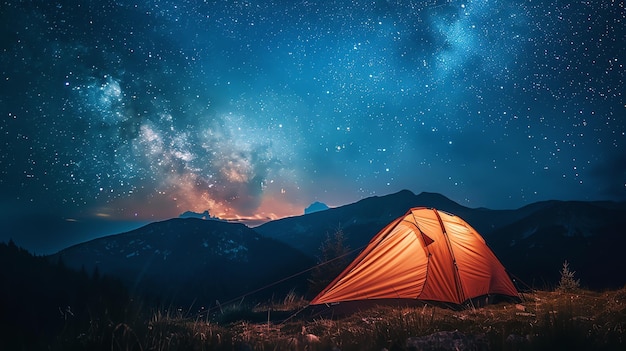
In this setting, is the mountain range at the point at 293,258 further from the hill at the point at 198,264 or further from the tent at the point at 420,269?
the tent at the point at 420,269

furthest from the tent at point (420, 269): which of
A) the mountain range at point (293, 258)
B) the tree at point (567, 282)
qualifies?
the mountain range at point (293, 258)

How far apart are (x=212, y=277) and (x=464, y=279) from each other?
17061cm

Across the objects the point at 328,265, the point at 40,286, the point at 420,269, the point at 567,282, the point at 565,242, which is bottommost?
the point at 565,242

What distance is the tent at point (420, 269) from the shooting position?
1012 cm

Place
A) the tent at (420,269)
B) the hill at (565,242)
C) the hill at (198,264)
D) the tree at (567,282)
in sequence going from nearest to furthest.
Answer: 1. the tent at (420,269)
2. the tree at (567,282)
3. the hill at (565,242)
4. the hill at (198,264)

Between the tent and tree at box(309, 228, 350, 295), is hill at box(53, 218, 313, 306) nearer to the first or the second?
tree at box(309, 228, 350, 295)

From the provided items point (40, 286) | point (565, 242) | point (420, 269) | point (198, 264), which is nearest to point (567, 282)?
point (420, 269)

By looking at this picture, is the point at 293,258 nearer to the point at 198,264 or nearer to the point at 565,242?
the point at 198,264

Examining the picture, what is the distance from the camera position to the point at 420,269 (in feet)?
33.9

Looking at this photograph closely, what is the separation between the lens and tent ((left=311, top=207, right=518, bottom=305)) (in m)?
10.1

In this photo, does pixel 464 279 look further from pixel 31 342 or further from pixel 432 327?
pixel 31 342

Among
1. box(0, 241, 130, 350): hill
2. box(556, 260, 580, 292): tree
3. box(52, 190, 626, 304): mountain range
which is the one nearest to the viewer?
box(556, 260, 580, 292): tree

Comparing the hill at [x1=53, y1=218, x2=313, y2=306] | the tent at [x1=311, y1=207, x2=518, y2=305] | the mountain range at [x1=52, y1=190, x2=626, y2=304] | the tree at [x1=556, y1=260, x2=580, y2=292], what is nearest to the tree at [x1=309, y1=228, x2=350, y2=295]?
the tent at [x1=311, y1=207, x2=518, y2=305]

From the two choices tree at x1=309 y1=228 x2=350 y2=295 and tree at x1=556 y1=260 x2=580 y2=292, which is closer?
tree at x1=556 y1=260 x2=580 y2=292
